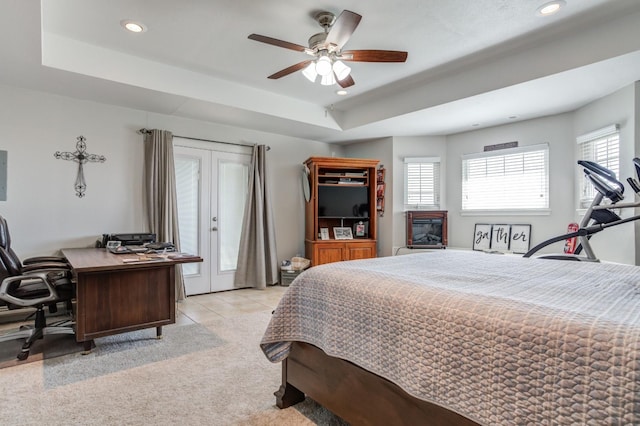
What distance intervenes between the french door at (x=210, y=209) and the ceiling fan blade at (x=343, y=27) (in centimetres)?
289

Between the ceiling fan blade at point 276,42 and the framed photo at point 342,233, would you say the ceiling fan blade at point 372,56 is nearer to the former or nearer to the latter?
the ceiling fan blade at point 276,42

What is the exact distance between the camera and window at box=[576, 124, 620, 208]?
12.0ft

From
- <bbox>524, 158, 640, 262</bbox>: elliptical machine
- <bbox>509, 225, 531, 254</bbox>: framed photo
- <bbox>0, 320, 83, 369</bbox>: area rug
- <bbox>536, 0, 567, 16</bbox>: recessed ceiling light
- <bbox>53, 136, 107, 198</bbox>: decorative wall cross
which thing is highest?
<bbox>536, 0, 567, 16</bbox>: recessed ceiling light

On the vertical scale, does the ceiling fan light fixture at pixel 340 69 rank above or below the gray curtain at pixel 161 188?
above

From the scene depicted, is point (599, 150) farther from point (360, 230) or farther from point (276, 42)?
point (276, 42)

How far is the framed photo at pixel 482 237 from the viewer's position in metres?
5.05

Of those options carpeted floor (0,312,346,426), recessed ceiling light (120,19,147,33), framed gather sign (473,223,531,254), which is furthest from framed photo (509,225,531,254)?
recessed ceiling light (120,19,147,33)

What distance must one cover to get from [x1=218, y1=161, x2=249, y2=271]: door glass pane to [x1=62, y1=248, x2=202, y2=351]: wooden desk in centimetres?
194

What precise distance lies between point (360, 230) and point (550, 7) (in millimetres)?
3846

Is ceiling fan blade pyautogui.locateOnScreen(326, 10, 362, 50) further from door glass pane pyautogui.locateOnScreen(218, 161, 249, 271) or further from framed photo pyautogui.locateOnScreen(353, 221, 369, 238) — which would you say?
framed photo pyautogui.locateOnScreen(353, 221, 369, 238)

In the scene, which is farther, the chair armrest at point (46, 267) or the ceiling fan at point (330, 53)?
the chair armrest at point (46, 267)

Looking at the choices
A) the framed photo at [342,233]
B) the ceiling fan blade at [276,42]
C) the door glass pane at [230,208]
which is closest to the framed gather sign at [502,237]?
the framed photo at [342,233]

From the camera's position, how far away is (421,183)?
5.66 meters

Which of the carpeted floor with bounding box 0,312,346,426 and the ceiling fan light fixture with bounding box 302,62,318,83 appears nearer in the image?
the carpeted floor with bounding box 0,312,346,426
